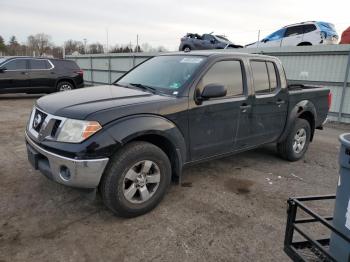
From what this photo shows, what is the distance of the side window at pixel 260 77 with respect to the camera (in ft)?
14.4

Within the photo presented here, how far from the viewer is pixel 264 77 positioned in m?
4.59

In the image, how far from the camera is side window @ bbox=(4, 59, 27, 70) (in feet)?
38.9


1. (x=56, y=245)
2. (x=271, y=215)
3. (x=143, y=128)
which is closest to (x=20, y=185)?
(x=56, y=245)

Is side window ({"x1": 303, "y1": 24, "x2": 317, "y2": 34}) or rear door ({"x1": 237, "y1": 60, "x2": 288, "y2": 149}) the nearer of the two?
rear door ({"x1": 237, "y1": 60, "x2": 288, "y2": 149})

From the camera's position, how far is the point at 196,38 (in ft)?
55.6

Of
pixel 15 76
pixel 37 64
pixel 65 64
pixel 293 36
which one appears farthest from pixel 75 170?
pixel 293 36

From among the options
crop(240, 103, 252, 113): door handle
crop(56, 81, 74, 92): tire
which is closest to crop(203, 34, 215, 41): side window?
crop(56, 81, 74, 92): tire

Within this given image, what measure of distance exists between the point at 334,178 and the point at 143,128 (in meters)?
3.28

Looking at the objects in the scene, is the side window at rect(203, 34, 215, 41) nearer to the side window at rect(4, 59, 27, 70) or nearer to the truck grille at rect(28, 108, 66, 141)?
the side window at rect(4, 59, 27, 70)

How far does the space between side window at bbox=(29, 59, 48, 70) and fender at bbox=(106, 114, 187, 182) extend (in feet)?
36.3

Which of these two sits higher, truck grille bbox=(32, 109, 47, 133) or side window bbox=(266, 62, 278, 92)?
side window bbox=(266, 62, 278, 92)

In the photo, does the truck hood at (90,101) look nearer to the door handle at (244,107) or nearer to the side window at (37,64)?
the door handle at (244,107)

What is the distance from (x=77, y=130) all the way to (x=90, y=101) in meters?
0.48

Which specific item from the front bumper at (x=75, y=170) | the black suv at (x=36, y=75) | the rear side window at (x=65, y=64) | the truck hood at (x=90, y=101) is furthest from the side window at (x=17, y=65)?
the front bumper at (x=75, y=170)
